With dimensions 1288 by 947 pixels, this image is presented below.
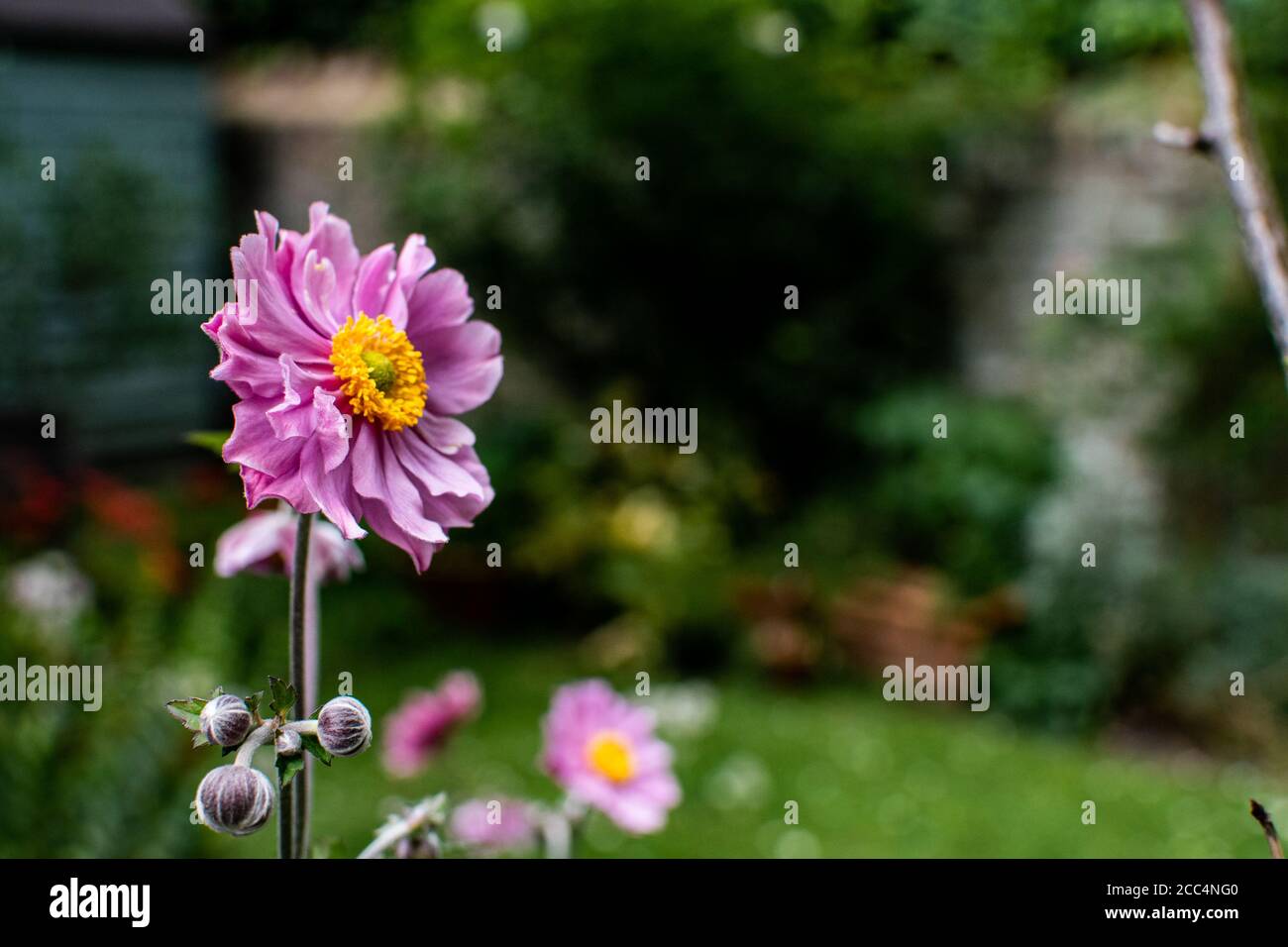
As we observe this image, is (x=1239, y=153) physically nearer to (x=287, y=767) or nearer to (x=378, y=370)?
(x=378, y=370)

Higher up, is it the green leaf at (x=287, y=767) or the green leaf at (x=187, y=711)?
the green leaf at (x=187, y=711)

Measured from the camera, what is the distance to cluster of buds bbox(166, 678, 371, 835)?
57 centimetres

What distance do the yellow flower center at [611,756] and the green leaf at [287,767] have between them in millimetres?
738

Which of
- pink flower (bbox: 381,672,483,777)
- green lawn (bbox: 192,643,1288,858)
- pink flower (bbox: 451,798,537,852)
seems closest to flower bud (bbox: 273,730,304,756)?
pink flower (bbox: 451,798,537,852)

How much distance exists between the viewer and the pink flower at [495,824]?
1250 millimetres

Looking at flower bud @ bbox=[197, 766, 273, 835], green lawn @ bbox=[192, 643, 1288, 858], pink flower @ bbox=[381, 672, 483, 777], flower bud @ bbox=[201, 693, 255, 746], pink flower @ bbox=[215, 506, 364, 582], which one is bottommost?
green lawn @ bbox=[192, 643, 1288, 858]

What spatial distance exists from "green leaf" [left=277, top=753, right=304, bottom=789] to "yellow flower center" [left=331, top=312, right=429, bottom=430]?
0.16 meters

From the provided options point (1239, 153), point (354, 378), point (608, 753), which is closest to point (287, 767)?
point (354, 378)

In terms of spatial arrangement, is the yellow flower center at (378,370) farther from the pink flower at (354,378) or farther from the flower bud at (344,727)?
the flower bud at (344,727)

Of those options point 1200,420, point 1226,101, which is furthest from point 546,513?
point 1226,101

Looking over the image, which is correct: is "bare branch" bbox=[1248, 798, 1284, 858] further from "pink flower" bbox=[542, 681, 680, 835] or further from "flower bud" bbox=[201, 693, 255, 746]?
"pink flower" bbox=[542, 681, 680, 835]

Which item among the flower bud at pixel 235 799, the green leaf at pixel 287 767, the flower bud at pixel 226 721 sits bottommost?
the flower bud at pixel 235 799

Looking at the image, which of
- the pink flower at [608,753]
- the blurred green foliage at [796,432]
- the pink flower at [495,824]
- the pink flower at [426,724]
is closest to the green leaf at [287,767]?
the pink flower at [495,824]

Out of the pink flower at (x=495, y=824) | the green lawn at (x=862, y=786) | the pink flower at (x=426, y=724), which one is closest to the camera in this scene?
the pink flower at (x=495, y=824)
